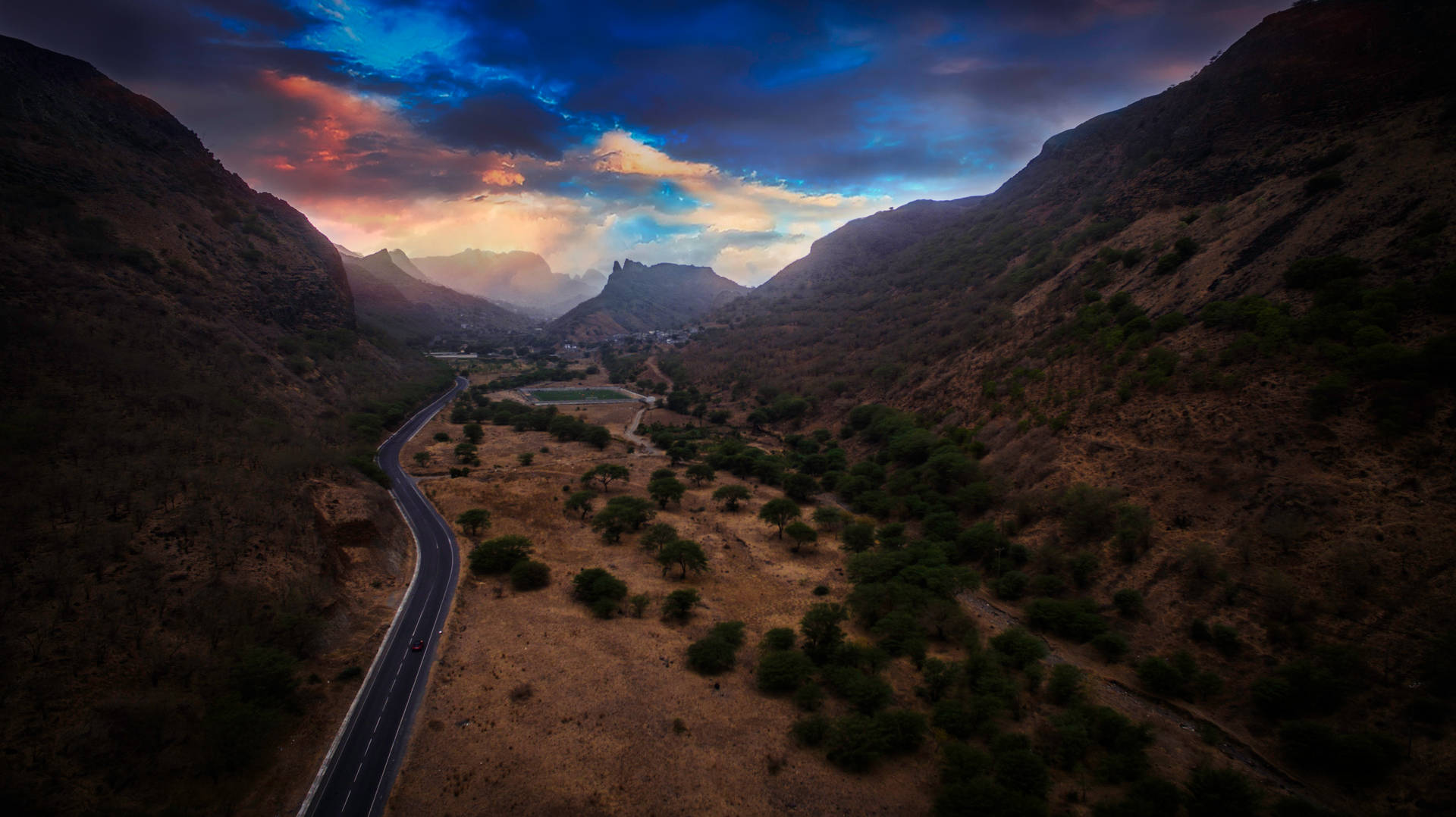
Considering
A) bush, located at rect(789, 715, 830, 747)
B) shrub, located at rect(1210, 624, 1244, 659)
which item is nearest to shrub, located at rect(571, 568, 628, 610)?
bush, located at rect(789, 715, 830, 747)

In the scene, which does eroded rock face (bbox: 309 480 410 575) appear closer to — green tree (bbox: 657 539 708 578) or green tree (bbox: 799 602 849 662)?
green tree (bbox: 657 539 708 578)

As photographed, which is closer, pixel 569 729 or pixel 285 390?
pixel 569 729

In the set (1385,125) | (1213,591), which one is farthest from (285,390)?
(1385,125)

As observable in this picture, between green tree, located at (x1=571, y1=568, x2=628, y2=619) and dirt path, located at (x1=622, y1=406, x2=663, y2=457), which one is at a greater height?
dirt path, located at (x1=622, y1=406, x2=663, y2=457)

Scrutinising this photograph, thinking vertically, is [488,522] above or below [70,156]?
below

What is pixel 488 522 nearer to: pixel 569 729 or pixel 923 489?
pixel 569 729
